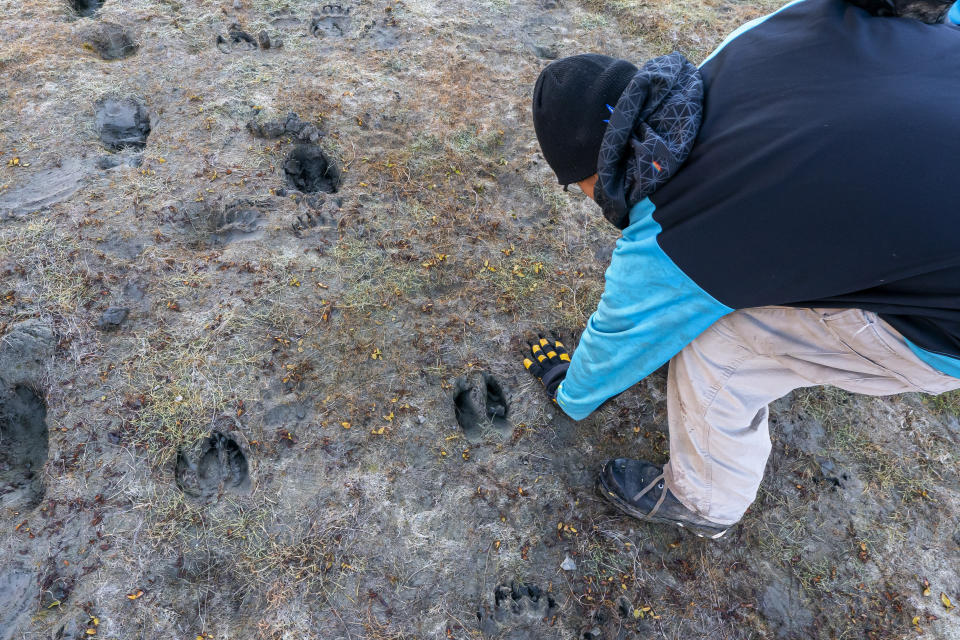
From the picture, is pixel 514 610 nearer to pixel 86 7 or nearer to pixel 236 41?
pixel 236 41

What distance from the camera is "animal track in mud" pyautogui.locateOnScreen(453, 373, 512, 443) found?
8.75 ft

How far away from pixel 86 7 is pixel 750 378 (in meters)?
5.79

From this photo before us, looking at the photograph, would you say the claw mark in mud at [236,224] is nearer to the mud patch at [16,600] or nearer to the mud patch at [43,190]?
the mud patch at [43,190]

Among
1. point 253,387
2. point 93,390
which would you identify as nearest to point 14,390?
point 93,390

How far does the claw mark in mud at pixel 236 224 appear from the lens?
3150 mm

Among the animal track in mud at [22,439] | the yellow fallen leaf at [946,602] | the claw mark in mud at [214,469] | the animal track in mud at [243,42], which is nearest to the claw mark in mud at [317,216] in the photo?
the claw mark in mud at [214,469]

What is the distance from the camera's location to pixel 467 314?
2959mm

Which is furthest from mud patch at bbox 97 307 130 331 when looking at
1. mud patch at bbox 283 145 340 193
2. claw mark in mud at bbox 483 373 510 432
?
claw mark in mud at bbox 483 373 510 432

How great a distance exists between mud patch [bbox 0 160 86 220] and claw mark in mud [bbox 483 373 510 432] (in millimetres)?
2789

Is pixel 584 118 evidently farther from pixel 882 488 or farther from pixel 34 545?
pixel 34 545

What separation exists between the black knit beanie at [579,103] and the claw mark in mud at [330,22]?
3305mm

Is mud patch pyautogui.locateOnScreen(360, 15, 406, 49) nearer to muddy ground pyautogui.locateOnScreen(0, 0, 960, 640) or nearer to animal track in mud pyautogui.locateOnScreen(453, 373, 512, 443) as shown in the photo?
muddy ground pyautogui.locateOnScreen(0, 0, 960, 640)

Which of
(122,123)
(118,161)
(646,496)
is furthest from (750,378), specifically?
(122,123)

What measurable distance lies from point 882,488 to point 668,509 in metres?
1.23
